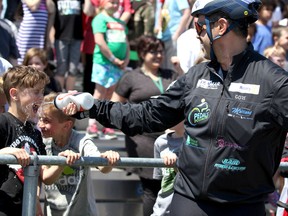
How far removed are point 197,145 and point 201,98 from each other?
0.84 feet

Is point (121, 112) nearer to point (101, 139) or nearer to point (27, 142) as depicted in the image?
point (27, 142)

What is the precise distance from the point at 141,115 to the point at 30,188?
76cm

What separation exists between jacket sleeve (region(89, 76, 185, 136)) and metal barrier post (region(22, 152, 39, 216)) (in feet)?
1.49

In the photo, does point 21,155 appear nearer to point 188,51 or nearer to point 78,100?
point 78,100

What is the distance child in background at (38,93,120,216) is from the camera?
548 centimetres

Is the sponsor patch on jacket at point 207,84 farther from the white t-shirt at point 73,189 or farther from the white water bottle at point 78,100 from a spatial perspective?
the white t-shirt at point 73,189

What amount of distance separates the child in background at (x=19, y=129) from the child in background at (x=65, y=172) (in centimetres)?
17

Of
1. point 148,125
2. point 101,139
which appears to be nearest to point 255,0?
point 148,125

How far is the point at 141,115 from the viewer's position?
16.2ft

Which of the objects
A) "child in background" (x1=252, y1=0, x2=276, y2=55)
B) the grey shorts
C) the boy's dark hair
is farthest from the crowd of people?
the boy's dark hair

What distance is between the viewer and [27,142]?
204 inches

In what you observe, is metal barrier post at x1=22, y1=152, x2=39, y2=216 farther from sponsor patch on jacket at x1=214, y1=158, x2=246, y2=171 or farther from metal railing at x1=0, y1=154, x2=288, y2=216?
sponsor patch on jacket at x1=214, y1=158, x2=246, y2=171

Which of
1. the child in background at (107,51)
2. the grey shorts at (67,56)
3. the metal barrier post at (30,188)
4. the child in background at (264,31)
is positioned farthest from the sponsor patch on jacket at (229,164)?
the child in background at (264,31)

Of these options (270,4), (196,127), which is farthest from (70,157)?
(270,4)
